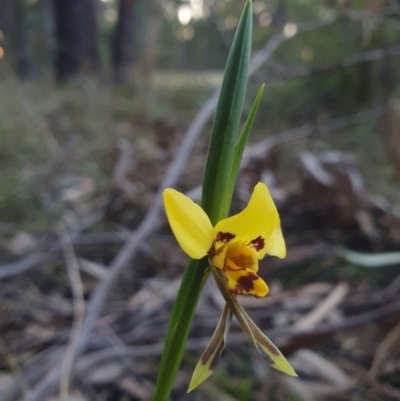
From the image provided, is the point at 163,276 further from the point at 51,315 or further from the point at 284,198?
the point at 284,198

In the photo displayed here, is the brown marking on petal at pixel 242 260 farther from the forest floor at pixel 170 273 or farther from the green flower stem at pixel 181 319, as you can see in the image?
the forest floor at pixel 170 273

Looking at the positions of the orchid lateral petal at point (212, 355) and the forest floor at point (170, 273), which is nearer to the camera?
the orchid lateral petal at point (212, 355)

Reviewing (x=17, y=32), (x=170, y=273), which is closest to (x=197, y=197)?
(x=170, y=273)

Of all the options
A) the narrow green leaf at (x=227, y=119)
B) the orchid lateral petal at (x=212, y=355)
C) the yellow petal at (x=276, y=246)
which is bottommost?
the orchid lateral petal at (x=212, y=355)

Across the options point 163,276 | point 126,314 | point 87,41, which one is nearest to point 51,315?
point 126,314

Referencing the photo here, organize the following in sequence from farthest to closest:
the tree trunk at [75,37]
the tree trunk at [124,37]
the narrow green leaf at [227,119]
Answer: the tree trunk at [124,37] → the tree trunk at [75,37] → the narrow green leaf at [227,119]

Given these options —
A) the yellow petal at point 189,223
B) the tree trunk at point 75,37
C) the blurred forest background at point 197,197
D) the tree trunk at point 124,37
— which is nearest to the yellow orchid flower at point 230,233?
the yellow petal at point 189,223
